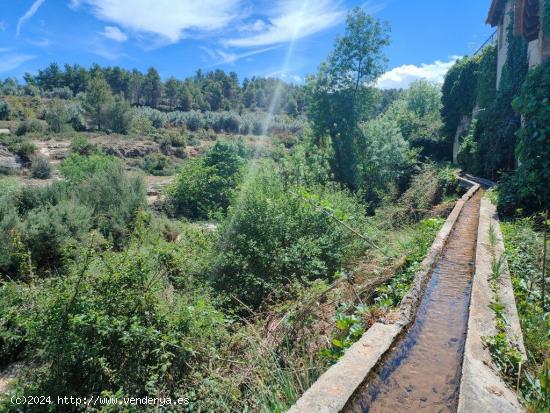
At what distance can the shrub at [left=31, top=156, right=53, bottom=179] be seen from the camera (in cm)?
1942

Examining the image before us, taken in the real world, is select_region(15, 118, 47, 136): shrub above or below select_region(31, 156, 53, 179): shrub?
above

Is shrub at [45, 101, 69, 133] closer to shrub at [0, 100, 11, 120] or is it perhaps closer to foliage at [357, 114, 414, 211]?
shrub at [0, 100, 11, 120]

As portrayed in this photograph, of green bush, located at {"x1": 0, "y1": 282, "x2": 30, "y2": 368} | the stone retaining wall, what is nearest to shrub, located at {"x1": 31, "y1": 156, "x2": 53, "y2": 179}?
green bush, located at {"x1": 0, "y1": 282, "x2": 30, "y2": 368}

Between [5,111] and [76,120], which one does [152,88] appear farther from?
[5,111]

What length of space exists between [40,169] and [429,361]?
23.2m

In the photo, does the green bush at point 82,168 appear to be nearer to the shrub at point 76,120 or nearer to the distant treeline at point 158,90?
the shrub at point 76,120

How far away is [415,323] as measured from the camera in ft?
11.0

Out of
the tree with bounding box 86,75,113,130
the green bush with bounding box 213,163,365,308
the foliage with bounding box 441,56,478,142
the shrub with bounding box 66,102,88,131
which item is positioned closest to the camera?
the green bush with bounding box 213,163,365,308

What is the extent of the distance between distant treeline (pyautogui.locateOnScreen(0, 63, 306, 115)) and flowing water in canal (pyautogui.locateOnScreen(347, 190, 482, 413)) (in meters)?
53.6

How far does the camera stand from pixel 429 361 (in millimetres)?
2768

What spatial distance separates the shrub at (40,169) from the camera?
19.4 m

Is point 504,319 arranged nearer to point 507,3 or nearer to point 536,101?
point 536,101

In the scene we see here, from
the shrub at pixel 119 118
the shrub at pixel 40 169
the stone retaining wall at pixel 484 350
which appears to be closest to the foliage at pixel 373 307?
the stone retaining wall at pixel 484 350

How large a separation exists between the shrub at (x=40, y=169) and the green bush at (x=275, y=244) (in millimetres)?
18096
